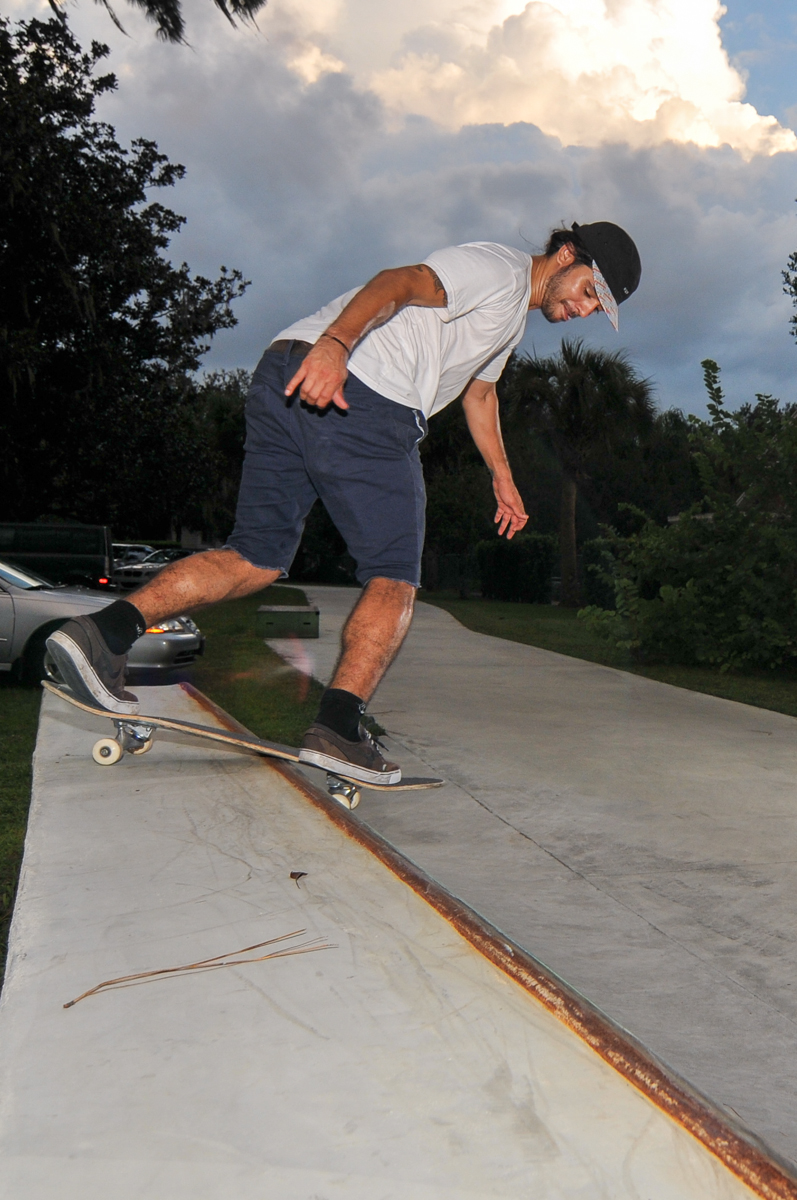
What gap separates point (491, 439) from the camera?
3812 mm

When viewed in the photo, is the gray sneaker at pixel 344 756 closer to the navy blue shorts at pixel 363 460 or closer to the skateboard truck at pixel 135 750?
the skateboard truck at pixel 135 750

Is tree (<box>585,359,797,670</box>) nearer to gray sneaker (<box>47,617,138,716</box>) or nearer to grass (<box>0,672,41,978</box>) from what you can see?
grass (<box>0,672,41,978</box>)

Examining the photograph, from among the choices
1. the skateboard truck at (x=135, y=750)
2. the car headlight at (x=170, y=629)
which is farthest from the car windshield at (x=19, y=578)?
the skateboard truck at (x=135, y=750)

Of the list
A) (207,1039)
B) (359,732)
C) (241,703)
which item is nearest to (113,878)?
(207,1039)

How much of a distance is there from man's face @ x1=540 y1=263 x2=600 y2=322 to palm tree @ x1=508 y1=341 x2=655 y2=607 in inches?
920

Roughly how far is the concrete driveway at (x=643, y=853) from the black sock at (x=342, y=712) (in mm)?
469

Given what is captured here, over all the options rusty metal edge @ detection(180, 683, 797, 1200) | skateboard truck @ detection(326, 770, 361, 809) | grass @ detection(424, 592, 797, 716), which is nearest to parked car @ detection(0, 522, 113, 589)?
grass @ detection(424, 592, 797, 716)

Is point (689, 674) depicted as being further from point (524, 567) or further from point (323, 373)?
point (524, 567)

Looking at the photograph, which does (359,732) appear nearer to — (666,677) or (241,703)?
(241,703)

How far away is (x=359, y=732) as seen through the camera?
2.97 meters

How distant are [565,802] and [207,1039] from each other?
2.45 m

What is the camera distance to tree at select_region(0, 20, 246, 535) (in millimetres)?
19812

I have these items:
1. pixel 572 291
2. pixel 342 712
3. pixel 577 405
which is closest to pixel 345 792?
pixel 342 712

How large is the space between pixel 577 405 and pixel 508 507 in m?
23.2
